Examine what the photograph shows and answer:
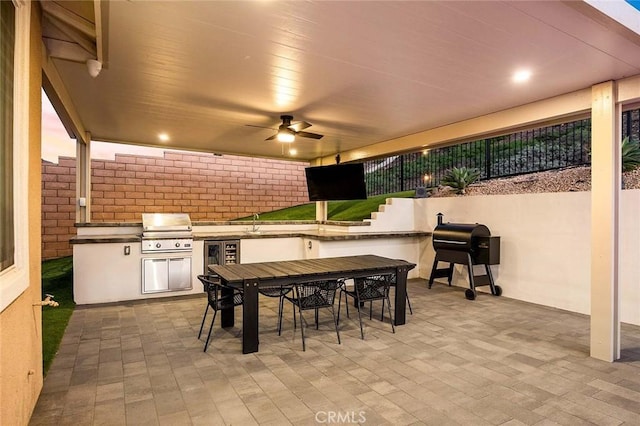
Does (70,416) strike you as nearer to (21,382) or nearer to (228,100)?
(21,382)

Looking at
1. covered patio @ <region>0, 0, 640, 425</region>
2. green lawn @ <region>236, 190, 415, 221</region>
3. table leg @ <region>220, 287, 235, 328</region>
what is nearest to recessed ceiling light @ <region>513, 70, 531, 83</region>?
covered patio @ <region>0, 0, 640, 425</region>

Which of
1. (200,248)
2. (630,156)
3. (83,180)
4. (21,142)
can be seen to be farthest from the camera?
(200,248)

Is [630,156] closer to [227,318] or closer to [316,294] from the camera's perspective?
[316,294]

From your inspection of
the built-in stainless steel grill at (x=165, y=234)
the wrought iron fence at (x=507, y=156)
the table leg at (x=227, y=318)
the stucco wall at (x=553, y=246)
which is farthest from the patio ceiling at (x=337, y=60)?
the wrought iron fence at (x=507, y=156)

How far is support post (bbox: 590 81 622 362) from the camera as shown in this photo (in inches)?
131

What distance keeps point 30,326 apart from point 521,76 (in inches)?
170

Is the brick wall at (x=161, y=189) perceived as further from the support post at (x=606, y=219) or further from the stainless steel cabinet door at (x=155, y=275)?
the support post at (x=606, y=219)

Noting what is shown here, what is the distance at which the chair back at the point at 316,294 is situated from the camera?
361 cm

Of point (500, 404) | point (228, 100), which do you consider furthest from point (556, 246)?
point (228, 100)

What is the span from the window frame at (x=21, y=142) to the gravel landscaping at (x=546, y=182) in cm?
641

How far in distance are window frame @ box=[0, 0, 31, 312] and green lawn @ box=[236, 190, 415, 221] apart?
670cm

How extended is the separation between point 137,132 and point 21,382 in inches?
176

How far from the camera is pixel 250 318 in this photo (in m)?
3.48

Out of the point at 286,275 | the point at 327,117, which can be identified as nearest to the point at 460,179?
the point at 327,117
